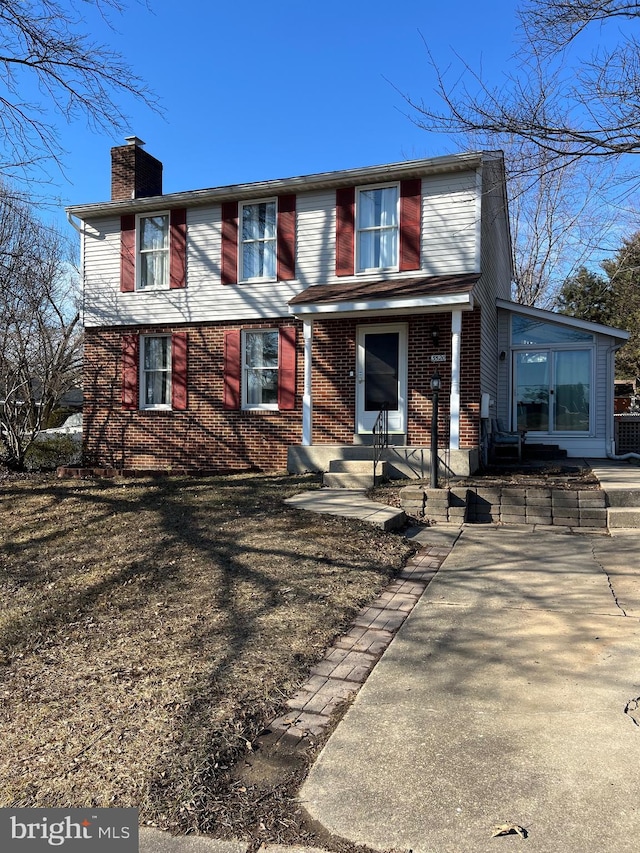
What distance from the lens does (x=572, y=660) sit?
3518mm

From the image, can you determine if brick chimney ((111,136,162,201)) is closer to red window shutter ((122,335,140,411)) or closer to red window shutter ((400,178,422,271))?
red window shutter ((122,335,140,411))

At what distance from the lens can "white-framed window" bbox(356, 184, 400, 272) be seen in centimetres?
1080

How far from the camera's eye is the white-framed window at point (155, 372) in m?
12.7

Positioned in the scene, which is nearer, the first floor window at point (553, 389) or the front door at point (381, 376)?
the front door at point (381, 376)

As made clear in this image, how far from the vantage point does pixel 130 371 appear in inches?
506

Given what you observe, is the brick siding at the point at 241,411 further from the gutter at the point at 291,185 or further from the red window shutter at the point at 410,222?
the gutter at the point at 291,185

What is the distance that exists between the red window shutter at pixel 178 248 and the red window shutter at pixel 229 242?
92cm

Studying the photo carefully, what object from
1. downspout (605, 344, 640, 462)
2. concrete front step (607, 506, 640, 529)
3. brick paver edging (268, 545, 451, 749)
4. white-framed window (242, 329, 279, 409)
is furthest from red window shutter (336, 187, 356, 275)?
brick paver edging (268, 545, 451, 749)

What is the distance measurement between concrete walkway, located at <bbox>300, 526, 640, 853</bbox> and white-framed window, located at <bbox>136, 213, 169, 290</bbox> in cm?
1021

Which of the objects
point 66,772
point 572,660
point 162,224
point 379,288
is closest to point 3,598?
point 66,772

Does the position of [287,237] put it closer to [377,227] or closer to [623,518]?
[377,227]

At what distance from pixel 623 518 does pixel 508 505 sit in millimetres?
1328

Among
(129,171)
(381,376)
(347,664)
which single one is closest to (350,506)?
(381,376)
